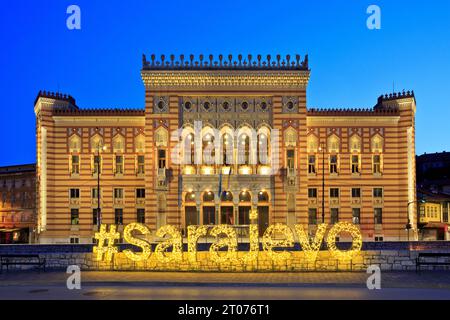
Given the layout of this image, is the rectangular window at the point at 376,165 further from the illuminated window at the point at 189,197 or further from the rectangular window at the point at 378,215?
the illuminated window at the point at 189,197

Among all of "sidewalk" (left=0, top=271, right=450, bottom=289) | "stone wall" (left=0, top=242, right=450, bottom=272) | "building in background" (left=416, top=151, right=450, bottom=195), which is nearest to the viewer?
"sidewalk" (left=0, top=271, right=450, bottom=289)

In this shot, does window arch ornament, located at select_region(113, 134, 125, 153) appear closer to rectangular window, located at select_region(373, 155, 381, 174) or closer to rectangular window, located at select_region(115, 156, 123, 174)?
rectangular window, located at select_region(115, 156, 123, 174)

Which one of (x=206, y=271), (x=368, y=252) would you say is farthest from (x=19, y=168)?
(x=368, y=252)

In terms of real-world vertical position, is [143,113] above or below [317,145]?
above

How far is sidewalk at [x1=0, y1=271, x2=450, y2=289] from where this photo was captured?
83.1 feet

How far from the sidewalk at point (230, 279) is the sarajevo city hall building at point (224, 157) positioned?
938 inches

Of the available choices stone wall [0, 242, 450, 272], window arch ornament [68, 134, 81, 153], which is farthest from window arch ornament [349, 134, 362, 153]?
window arch ornament [68, 134, 81, 153]

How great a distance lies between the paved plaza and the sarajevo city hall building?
23931 millimetres

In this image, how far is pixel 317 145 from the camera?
2167 inches

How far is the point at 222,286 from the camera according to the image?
24.9m

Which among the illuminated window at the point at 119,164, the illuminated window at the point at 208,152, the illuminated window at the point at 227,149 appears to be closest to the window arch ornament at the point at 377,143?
the illuminated window at the point at 227,149

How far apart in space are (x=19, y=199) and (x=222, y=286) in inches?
2157

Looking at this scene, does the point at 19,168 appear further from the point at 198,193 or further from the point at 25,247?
the point at 25,247
